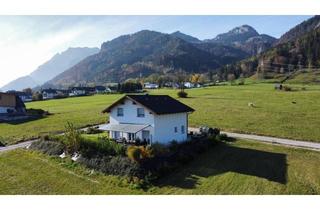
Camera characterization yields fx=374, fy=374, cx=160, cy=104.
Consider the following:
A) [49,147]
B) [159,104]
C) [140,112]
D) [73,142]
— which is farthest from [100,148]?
[159,104]

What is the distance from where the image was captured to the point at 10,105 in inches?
2872

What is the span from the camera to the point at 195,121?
176ft

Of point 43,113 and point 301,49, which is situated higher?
point 301,49

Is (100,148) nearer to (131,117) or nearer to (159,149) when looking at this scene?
(131,117)

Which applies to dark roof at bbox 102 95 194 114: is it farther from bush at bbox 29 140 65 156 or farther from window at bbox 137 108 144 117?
bush at bbox 29 140 65 156

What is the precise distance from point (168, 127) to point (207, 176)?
928 cm

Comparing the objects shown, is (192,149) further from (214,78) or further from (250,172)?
(214,78)

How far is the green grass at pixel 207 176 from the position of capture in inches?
1090

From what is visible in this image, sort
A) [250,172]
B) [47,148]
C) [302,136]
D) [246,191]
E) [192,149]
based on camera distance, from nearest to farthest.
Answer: [246,191] < [250,172] < [192,149] < [47,148] < [302,136]

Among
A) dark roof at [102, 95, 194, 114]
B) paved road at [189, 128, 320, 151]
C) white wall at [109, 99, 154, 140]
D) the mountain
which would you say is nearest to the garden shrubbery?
white wall at [109, 99, 154, 140]

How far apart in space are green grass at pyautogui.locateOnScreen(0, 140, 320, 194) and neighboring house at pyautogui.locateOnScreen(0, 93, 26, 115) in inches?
1490

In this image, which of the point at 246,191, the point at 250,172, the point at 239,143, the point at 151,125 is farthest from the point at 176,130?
the point at 246,191

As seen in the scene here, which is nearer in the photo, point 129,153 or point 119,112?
point 129,153

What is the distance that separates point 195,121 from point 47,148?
2248 centimetres
